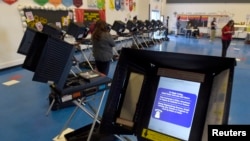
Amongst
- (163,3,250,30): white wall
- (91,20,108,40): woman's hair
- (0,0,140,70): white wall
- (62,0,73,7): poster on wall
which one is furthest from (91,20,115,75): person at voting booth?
(163,3,250,30): white wall

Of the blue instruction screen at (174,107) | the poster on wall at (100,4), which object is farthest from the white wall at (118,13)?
the blue instruction screen at (174,107)

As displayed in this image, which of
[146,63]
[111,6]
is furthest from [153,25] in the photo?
[146,63]

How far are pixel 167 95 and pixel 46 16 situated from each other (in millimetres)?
6403

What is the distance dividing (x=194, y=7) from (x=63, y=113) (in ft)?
45.2

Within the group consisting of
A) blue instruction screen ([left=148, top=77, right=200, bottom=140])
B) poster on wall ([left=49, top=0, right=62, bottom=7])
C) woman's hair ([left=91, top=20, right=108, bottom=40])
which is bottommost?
blue instruction screen ([left=148, top=77, right=200, bottom=140])

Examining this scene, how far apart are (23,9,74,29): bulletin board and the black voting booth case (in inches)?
219

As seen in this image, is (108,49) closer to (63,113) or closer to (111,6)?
(63,113)

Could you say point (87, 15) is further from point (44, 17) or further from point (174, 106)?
point (174, 106)

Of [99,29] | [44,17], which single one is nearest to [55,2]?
[44,17]

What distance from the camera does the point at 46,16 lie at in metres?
6.46

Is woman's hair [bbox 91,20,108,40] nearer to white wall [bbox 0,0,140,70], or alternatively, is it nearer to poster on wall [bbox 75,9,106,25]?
white wall [bbox 0,0,140,70]

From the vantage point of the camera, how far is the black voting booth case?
33.2 inches

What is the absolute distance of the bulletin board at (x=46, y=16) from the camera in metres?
5.95

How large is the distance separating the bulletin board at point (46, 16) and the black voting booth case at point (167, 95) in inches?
219
